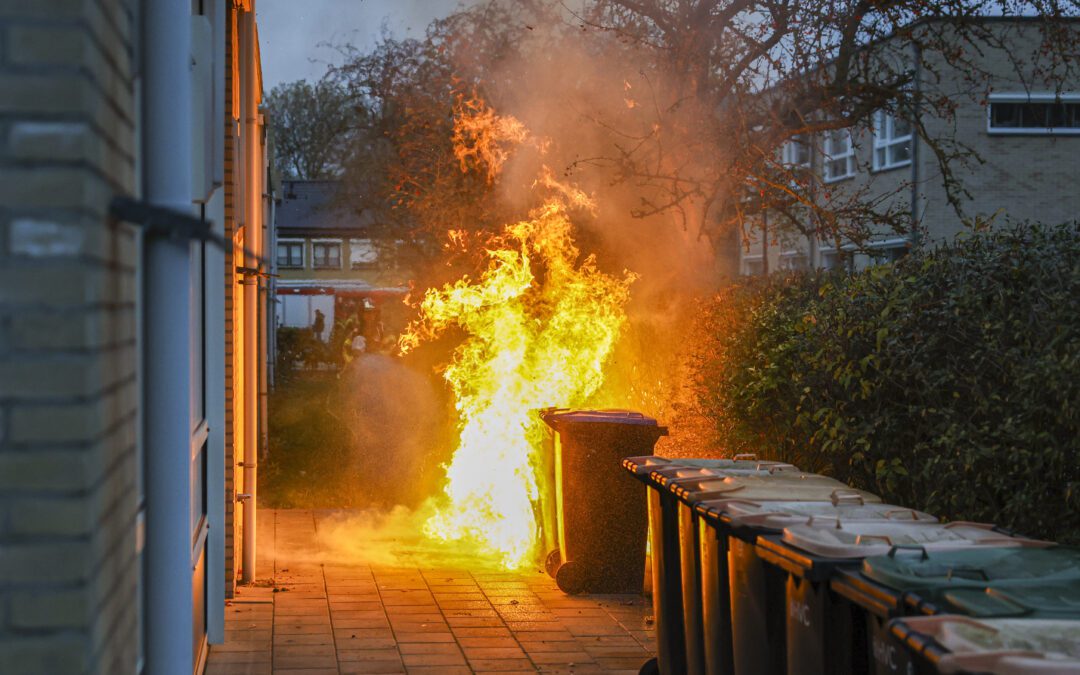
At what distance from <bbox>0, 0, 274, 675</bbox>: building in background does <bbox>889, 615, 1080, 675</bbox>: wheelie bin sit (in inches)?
71.2

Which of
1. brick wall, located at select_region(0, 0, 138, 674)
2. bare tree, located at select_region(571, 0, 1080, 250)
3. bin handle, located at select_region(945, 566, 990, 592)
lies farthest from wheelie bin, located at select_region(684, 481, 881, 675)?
bare tree, located at select_region(571, 0, 1080, 250)

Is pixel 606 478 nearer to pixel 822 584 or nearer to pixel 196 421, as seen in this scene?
pixel 196 421

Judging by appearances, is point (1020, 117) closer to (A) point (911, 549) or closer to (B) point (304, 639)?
(B) point (304, 639)

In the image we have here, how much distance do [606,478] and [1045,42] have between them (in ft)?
17.9

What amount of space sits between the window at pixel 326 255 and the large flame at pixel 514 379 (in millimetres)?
55037

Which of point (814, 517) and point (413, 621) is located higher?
point (814, 517)

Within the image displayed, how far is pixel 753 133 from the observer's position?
1152 cm

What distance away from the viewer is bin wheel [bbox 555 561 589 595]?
330 inches

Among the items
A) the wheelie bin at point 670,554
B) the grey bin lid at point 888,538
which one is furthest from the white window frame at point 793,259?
the grey bin lid at point 888,538

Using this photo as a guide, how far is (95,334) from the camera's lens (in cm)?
225

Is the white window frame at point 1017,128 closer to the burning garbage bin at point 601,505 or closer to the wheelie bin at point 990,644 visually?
the burning garbage bin at point 601,505

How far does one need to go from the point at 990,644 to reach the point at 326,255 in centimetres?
6389

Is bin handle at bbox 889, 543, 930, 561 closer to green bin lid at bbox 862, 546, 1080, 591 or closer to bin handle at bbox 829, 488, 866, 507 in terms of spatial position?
green bin lid at bbox 862, 546, 1080, 591

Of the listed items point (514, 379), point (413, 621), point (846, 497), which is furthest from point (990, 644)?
point (514, 379)
